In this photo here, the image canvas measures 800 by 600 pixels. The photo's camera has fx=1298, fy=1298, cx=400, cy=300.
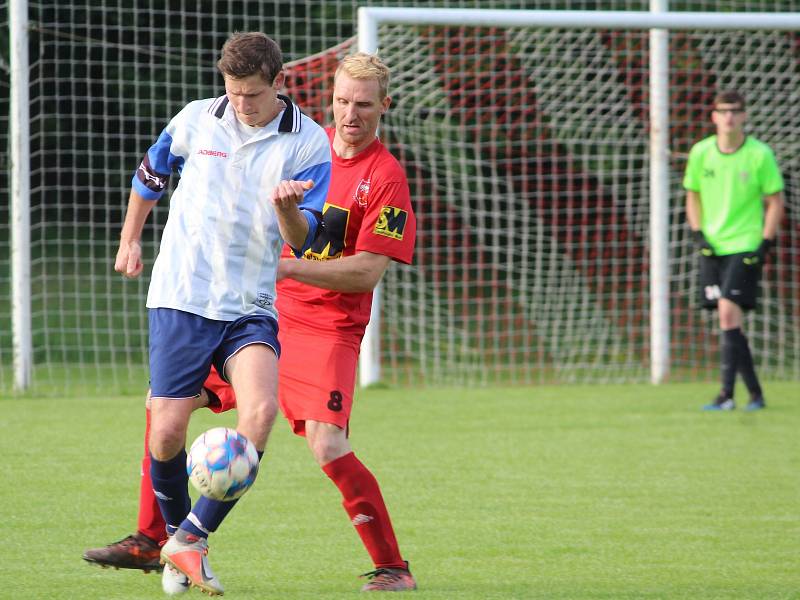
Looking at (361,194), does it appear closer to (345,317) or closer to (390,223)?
(390,223)

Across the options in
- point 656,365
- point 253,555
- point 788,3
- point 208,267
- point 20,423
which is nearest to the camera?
point 208,267

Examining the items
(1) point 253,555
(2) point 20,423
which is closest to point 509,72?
(2) point 20,423

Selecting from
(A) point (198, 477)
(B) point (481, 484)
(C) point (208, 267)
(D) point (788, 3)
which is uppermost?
(D) point (788, 3)

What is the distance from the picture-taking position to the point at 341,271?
13.7ft

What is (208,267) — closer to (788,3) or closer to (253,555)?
(253,555)

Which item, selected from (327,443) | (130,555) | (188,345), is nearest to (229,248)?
(188,345)

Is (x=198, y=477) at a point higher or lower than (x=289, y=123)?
lower

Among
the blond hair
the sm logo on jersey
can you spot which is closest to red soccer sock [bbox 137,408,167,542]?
the sm logo on jersey

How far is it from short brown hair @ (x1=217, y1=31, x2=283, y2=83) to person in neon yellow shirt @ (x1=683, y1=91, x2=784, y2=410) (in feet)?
17.4

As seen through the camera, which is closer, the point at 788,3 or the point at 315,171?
the point at 315,171

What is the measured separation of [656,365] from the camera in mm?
10234

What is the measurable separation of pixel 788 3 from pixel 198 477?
13.0 meters

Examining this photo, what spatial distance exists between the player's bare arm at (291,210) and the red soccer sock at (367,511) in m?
0.80

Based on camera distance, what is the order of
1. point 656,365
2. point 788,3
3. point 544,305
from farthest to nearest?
point 788,3 → point 544,305 → point 656,365
